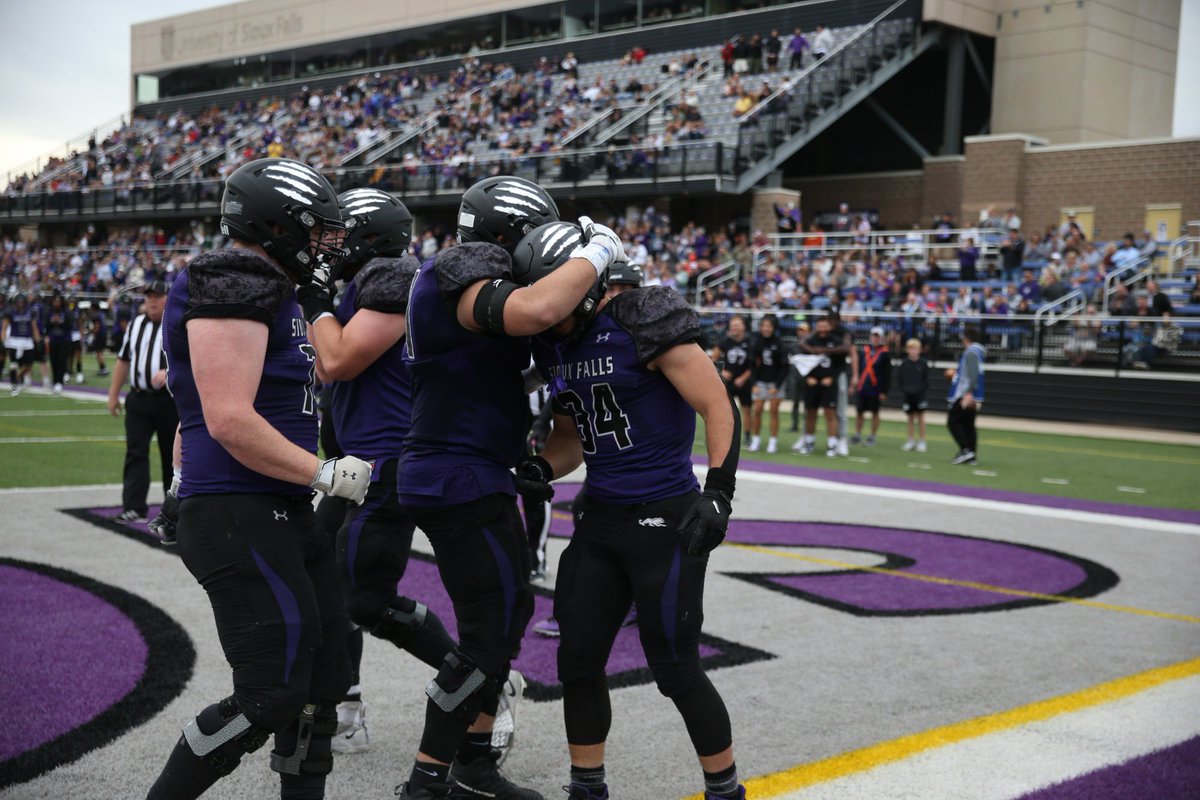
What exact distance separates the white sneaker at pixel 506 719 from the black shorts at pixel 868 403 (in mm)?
12399

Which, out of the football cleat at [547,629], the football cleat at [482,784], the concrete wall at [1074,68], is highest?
the concrete wall at [1074,68]

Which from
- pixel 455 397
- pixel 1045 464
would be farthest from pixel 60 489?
pixel 1045 464

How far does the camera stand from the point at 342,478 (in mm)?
2965

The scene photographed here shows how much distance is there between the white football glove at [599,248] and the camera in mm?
3250

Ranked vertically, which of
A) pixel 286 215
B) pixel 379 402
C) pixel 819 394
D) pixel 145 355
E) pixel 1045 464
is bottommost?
pixel 1045 464

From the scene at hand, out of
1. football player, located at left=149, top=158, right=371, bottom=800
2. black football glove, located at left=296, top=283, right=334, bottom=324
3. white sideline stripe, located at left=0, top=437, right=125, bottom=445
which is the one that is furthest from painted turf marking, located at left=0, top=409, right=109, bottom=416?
football player, located at left=149, top=158, right=371, bottom=800

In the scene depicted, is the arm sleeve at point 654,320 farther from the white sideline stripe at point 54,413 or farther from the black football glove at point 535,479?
the white sideline stripe at point 54,413

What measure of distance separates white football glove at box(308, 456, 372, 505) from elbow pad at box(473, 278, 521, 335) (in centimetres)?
55

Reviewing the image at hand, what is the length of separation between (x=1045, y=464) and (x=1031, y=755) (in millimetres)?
11037

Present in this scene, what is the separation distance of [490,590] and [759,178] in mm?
26735

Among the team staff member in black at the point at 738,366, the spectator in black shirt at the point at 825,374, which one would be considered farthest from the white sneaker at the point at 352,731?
the spectator in black shirt at the point at 825,374

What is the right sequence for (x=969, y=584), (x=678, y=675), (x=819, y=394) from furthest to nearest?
(x=819, y=394), (x=969, y=584), (x=678, y=675)

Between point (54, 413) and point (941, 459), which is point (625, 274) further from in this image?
point (54, 413)

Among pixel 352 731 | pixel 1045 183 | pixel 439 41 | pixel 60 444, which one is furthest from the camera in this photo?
pixel 439 41
